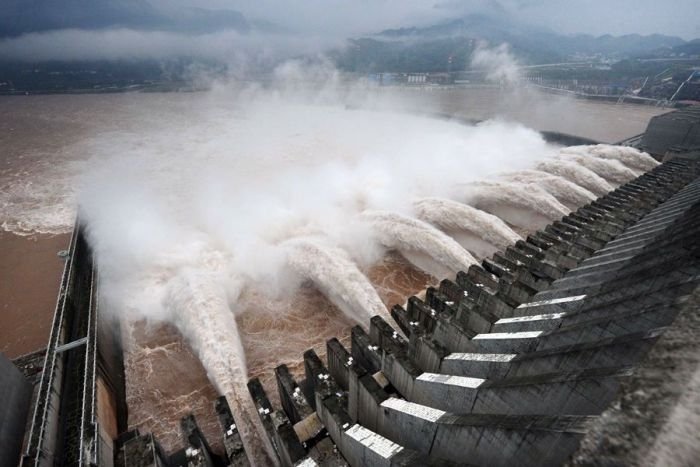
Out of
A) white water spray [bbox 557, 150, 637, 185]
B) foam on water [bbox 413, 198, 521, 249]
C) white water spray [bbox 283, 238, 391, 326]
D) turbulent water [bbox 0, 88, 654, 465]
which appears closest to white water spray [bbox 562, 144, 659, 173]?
turbulent water [bbox 0, 88, 654, 465]

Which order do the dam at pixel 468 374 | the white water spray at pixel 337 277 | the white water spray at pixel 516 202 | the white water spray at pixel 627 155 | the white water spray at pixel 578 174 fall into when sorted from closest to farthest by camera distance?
1. the dam at pixel 468 374
2. the white water spray at pixel 337 277
3. the white water spray at pixel 516 202
4. the white water spray at pixel 578 174
5. the white water spray at pixel 627 155

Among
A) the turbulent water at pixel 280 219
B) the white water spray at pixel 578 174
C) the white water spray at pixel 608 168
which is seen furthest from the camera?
the white water spray at pixel 608 168

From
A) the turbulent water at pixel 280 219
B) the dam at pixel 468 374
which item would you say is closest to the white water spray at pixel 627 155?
the turbulent water at pixel 280 219

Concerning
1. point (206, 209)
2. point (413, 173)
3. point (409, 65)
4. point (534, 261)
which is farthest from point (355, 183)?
point (409, 65)

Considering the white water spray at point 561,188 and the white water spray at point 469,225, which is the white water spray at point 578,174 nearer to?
the white water spray at point 561,188

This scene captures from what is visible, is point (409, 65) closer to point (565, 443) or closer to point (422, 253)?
point (422, 253)

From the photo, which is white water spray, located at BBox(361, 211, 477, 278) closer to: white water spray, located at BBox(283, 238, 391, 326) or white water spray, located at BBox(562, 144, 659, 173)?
white water spray, located at BBox(283, 238, 391, 326)

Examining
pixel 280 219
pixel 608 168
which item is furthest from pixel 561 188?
pixel 280 219
